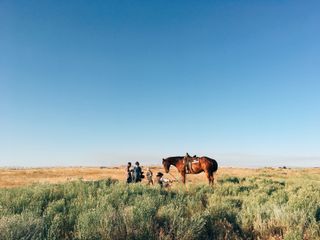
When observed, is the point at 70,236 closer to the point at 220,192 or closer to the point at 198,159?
the point at 220,192

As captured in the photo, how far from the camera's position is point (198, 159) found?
2745 centimetres

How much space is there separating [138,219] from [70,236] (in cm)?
154

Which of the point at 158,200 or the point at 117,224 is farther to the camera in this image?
the point at 158,200

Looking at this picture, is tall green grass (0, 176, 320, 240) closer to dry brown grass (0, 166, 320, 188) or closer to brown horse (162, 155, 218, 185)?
brown horse (162, 155, 218, 185)

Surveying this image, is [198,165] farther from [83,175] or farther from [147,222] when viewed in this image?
[83,175]

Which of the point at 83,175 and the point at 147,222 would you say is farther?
the point at 83,175

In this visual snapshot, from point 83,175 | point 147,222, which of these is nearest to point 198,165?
point 147,222

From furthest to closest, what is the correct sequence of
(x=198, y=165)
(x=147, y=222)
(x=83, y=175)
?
(x=83, y=175)
(x=198, y=165)
(x=147, y=222)

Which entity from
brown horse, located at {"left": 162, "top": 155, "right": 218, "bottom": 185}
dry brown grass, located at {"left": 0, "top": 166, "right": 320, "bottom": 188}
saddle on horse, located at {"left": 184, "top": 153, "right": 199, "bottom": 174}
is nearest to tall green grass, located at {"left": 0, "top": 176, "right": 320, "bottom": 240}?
brown horse, located at {"left": 162, "top": 155, "right": 218, "bottom": 185}

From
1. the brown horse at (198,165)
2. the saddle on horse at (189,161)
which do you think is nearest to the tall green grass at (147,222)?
the brown horse at (198,165)

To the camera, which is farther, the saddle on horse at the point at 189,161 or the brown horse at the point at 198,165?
the saddle on horse at the point at 189,161

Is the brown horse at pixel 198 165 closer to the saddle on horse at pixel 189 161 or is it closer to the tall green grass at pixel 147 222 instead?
the saddle on horse at pixel 189 161

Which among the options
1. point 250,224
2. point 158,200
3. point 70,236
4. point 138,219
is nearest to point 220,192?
point 158,200

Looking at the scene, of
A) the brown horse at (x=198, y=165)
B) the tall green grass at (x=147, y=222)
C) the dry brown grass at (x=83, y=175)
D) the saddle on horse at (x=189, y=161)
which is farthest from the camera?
the dry brown grass at (x=83, y=175)
